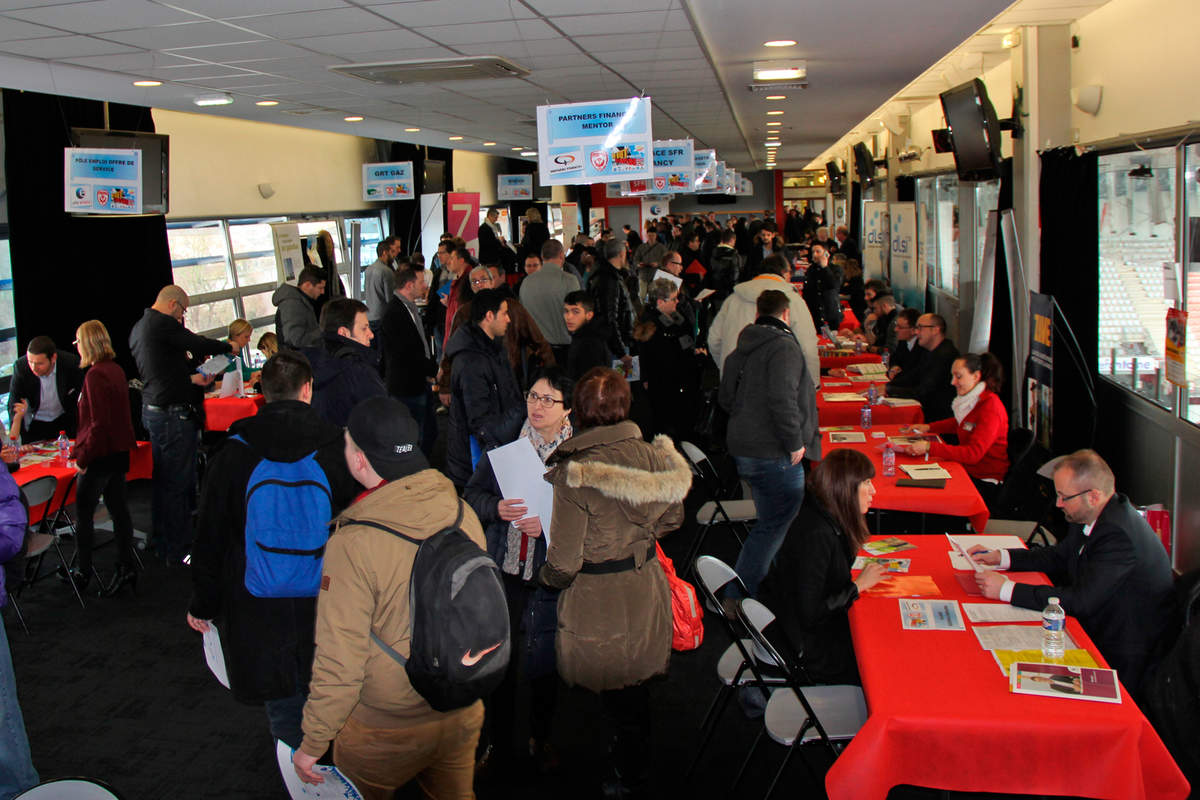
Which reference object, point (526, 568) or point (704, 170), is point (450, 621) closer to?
point (526, 568)

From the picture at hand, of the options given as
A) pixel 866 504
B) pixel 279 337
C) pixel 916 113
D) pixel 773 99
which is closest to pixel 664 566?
pixel 866 504

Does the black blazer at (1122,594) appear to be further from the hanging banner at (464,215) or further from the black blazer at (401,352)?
the hanging banner at (464,215)

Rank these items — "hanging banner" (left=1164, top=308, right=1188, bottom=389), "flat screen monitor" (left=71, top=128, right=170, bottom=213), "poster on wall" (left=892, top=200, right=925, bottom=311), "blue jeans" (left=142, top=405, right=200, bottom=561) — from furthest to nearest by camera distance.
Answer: "poster on wall" (left=892, top=200, right=925, bottom=311), "flat screen monitor" (left=71, top=128, right=170, bottom=213), "blue jeans" (left=142, top=405, right=200, bottom=561), "hanging banner" (left=1164, top=308, right=1188, bottom=389)

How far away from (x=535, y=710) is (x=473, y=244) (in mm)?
9626

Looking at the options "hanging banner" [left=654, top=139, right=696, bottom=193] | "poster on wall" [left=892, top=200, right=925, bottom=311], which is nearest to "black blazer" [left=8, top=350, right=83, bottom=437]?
"hanging banner" [left=654, top=139, right=696, bottom=193]

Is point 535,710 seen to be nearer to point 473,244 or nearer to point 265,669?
point 265,669

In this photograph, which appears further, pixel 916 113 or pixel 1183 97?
pixel 916 113

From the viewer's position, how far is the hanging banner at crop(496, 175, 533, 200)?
1902 centimetres

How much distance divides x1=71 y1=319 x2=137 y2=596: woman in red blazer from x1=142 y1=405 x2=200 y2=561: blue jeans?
11.8 inches

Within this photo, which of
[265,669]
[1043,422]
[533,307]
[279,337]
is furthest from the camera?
[279,337]

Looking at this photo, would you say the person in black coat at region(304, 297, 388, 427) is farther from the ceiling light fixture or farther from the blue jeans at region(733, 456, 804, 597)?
the ceiling light fixture

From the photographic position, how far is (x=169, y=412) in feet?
19.2

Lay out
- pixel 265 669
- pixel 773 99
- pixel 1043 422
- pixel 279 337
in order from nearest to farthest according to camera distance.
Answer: pixel 265 669 < pixel 1043 422 < pixel 279 337 < pixel 773 99

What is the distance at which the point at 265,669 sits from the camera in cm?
289
